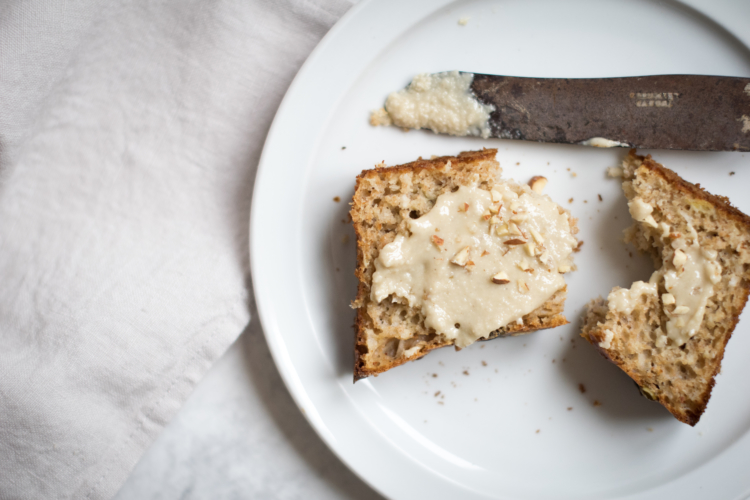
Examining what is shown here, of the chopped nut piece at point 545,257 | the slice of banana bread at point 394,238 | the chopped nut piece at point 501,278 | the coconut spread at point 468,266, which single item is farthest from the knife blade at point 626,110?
the chopped nut piece at point 501,278

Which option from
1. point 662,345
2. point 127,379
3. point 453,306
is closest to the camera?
point 453,306

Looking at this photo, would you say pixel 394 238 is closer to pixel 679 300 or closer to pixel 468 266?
pixel 468 266

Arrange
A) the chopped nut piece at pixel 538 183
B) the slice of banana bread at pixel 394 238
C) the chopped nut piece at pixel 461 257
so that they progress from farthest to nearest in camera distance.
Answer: the chopped nut piece at pixel 538 183 → the slice of banana bread at pixel 394 238 → the chopped nut piece at pixel 461 257

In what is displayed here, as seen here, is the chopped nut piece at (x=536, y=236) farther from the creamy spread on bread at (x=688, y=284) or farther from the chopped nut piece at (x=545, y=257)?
the creamy spread on bread at (x=688, y=284)

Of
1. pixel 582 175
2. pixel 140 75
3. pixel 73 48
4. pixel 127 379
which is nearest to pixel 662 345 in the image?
pixel 582 175

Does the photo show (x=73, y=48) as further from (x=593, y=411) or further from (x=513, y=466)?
(x=593, y=411)

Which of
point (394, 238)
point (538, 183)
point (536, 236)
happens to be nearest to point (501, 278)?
point (536, 236)

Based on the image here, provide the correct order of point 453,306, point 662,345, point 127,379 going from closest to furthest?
point 453,306 < point 662,345 < point 127,379
